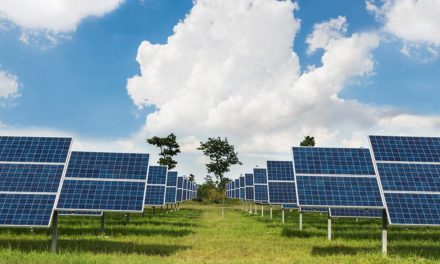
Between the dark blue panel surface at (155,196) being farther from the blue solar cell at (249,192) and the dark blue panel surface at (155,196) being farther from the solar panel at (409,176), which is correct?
the solar panel at (409,176)

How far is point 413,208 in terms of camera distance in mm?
15602

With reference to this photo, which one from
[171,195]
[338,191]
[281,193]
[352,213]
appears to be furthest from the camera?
[171,195]

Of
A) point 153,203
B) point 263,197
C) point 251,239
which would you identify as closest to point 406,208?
point 251,239

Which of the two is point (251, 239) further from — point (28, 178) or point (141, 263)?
point (28, 178)

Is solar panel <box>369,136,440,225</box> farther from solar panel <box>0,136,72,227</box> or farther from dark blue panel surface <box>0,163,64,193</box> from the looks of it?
dark blue panel surface <box>0,163,64,193</box>

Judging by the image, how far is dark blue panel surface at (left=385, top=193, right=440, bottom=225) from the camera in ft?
49.7

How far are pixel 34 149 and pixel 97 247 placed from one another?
201 inches

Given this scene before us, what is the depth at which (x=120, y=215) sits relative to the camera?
38.7 m

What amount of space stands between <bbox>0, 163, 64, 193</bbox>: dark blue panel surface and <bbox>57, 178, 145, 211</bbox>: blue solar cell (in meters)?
1.03

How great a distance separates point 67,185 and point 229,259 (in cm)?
834

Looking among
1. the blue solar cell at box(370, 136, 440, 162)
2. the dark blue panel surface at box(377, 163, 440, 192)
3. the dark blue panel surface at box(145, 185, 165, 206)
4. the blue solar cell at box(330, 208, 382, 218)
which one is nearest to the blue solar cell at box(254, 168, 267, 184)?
the dark blue panel surface at box(145, 185, 165, 206)

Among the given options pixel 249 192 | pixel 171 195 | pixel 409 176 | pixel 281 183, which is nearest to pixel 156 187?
pixel 171 195

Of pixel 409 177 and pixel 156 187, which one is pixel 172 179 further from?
pixel 409 177

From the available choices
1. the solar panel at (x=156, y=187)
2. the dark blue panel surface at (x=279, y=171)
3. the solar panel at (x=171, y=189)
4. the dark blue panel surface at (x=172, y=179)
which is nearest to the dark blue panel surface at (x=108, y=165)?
the solar panel at (x=156, y=187)
